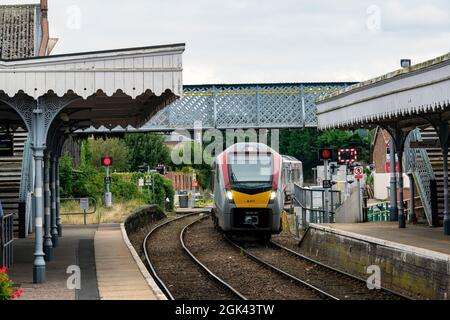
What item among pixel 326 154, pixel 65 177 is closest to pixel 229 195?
pixel 326 154

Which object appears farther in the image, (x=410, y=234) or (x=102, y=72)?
(x=410, y=234)

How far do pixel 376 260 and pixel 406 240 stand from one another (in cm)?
148

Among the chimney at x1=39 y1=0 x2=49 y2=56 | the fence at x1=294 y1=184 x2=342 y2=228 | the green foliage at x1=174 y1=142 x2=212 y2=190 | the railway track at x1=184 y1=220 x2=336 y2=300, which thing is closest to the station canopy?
the railway track at x1=184 y1=220 x2=336 y2=300

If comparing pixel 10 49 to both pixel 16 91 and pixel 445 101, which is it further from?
pixel 445 101

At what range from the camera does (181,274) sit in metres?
20.5

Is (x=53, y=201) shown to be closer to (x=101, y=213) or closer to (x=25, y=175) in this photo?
(x=25, y=175)

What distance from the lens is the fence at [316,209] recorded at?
2734 cm

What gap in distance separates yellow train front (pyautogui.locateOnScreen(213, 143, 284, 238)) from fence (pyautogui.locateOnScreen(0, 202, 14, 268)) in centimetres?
820

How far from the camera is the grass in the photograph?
3603 cm

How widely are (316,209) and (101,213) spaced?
12.5m

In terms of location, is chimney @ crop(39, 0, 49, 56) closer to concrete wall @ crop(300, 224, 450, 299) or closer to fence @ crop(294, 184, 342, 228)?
fence @ crop(294, 184, 342, 228)

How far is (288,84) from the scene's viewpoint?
147 ft

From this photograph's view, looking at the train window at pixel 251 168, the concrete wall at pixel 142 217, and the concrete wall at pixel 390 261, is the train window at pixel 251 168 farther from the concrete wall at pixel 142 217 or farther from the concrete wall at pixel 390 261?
the concrete wall at pixel 142 217

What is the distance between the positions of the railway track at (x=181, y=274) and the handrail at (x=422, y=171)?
647 centimetres
